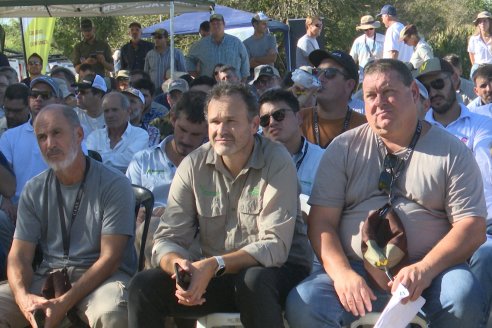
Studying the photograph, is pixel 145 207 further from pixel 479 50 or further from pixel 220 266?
pixel 479 50

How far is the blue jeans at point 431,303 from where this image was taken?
12.1ft

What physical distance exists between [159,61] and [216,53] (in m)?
1.13

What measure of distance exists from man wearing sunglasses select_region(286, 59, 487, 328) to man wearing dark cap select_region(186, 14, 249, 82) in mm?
8778

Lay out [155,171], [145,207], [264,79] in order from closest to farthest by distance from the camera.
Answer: [145,207]
[155,171]
[264,79]

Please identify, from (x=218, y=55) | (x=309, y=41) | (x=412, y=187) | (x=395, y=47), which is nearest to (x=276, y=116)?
(x=412, y=187)

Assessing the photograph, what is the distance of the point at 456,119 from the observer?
611 centimetres

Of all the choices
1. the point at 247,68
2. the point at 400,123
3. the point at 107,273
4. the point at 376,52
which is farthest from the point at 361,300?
the point at 376,52

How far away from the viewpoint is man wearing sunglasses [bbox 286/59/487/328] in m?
3.79

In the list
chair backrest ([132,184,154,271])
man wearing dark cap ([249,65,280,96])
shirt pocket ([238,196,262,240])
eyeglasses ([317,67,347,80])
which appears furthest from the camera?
man wearing dark cap ([249,65,280,96])

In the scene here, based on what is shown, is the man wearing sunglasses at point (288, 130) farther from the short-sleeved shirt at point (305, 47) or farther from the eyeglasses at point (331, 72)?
the short-sleeved shirt at point (305, 47)

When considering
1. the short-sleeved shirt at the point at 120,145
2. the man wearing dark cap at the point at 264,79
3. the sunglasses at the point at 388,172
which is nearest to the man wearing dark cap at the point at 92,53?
the man wearing dark cap at the point at 264,79

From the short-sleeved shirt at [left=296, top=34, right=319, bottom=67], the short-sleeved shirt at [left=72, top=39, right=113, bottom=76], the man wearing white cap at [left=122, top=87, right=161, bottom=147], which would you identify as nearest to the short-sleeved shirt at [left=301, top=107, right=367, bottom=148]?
the man wearing white cap at [left=122, top=87, right=161, bottom=147]

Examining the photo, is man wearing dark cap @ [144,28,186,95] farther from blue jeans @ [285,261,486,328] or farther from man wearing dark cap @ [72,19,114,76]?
blue jeans @ [285,261,486,328]

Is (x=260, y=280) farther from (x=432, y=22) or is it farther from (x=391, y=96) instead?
(x=432, y=22)
